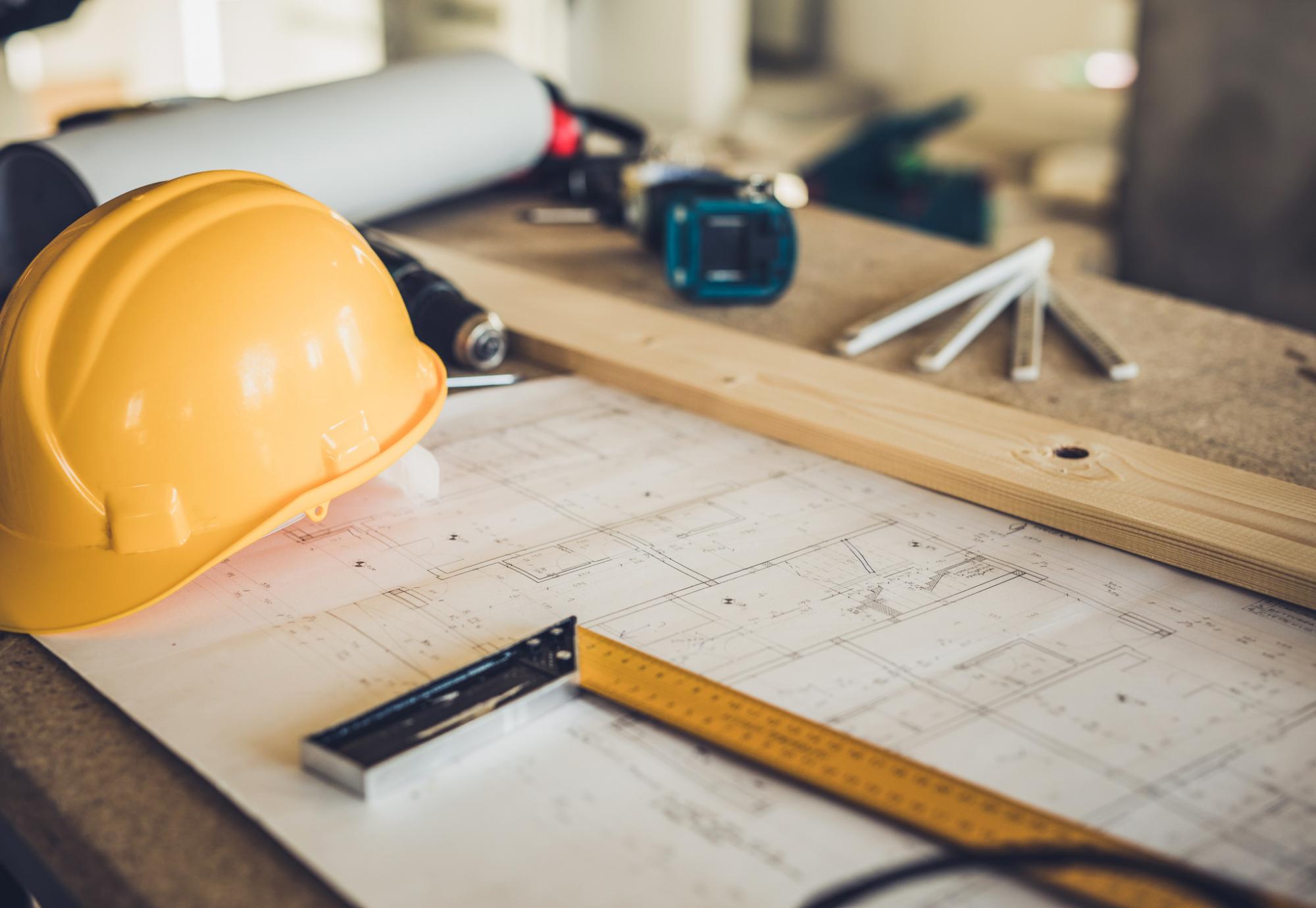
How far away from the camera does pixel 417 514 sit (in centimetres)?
119

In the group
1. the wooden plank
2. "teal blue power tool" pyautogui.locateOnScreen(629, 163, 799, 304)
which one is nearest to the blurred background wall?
"teal blue power tool" pyautogui.locateOnScreen(629, 163, 799, 304)

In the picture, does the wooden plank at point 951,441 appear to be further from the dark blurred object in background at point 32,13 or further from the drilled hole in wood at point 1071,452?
the dark blurred object in background at point 32,13

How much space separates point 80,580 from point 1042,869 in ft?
2.62

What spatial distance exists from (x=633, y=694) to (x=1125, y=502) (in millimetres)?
569

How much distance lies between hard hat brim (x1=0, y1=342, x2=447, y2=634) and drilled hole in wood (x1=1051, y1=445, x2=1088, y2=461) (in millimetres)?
878

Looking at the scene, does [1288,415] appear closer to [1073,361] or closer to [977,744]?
[1073,361]

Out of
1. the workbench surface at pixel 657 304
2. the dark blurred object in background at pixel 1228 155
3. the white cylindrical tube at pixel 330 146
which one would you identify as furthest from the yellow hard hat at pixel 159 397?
the dark blurred object in background at pixel 1228 155

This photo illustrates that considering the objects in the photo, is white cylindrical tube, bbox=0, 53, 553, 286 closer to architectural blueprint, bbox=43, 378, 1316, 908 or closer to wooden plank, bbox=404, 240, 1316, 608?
wooden plank, bbox=404, 240, 1316, 608

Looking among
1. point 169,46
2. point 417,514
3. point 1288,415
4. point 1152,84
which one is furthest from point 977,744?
point 169,46

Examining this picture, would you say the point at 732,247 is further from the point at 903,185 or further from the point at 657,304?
the point at 903,185

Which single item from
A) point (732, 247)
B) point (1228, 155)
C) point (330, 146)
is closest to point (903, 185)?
point (1228, 155)

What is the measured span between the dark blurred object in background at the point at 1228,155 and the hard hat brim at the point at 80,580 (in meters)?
A: 2.52

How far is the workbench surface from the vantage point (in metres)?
0.74

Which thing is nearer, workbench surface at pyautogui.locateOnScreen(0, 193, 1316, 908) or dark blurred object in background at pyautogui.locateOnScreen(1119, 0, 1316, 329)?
workbench surface at pyautogui.locateOnScreen(0, 193, 1316, 908)
